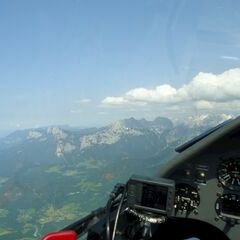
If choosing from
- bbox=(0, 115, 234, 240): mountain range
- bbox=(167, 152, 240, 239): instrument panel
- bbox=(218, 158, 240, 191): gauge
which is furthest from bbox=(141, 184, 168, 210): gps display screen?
bbox=(0, 115, 234, 240): mountain range

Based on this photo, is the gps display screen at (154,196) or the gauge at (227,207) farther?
the gauge at (227,207)

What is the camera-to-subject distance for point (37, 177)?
315 ft

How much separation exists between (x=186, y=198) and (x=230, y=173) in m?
0.33

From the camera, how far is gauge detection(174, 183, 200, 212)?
2834mm

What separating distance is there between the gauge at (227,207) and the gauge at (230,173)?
0.23 ft

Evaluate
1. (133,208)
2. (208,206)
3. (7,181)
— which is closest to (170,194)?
(133,208)

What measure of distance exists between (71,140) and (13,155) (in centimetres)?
4235

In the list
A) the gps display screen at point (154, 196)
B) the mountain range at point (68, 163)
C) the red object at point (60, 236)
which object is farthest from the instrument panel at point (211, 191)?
the mountain range at point (68, 163)

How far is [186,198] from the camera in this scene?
9.34 ft

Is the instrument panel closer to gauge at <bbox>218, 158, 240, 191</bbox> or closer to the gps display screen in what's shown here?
gauge at <bbox>218, 158, 240, 191</bbox>

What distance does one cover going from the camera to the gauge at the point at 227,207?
9.36ft

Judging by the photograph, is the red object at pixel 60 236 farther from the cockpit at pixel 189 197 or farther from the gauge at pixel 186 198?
→ the gauge at pixel 186 198

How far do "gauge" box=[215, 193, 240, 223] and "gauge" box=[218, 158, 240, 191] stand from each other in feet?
0.23

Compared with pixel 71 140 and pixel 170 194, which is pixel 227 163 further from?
pixel 71 140
